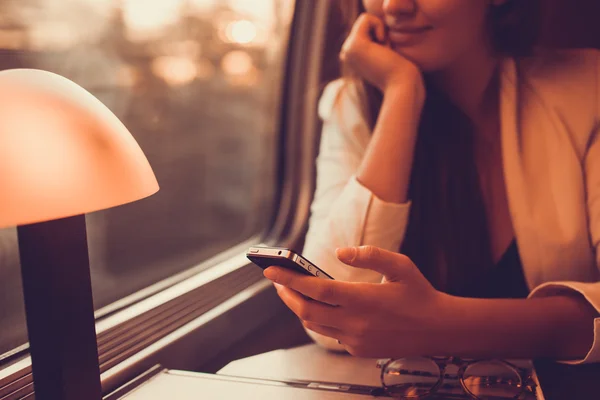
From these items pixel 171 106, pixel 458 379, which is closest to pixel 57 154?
pixel 458 379

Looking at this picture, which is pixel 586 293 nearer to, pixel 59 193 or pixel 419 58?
pixel 419 58

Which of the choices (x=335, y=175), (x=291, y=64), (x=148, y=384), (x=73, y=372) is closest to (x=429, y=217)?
→ (x=335, y=175)

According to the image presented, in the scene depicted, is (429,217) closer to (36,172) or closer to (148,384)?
(148,384)

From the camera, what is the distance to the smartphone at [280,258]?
57cm

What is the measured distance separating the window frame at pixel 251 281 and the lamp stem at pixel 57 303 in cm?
31

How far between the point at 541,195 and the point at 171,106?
859mm

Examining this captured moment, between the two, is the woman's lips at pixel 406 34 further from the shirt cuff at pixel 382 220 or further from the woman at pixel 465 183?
the shirt cuff at pixel 382 220

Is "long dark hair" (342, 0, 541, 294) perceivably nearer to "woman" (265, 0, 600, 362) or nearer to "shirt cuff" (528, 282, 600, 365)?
"woman" (265, 0, 600, 362)

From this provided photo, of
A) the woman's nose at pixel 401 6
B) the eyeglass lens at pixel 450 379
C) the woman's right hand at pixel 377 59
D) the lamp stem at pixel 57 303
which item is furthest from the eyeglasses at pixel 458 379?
the woman's nose at pixel 401 6

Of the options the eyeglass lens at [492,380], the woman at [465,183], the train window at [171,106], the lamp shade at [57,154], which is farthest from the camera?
the train window at [171,106]

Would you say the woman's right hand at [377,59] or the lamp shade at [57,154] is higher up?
the woman's right hand at [377,59]

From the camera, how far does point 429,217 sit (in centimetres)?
110

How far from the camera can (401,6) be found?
3.28 ft

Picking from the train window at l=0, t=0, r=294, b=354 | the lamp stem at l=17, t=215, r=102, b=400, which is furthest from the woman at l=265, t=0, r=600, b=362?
the train window at l=0, t=0, r=294, b=354
